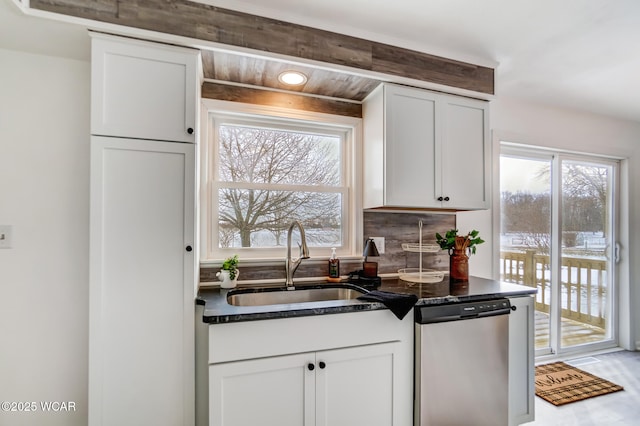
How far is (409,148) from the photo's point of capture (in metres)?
2.13

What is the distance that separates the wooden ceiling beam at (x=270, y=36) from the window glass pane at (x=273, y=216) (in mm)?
897

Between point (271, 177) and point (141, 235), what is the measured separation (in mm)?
945

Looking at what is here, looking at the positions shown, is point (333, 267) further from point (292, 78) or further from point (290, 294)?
point (292, 78)

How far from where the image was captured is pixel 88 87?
1.82 meters

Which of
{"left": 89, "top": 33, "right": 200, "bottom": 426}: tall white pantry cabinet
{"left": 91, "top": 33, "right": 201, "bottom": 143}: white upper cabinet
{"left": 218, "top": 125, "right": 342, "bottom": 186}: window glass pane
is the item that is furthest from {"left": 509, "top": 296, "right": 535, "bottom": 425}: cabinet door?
{"left": 91, "top": 33, "right": 201, "bottom": 143}: white upper cabinet

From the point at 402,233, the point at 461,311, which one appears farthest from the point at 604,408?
the point at 402,233

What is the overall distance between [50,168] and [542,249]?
3.91 m

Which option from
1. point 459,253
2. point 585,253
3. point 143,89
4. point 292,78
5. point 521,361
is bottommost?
point 521,361

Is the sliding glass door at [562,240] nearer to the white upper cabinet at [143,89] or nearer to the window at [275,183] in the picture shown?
the window at [275,183]

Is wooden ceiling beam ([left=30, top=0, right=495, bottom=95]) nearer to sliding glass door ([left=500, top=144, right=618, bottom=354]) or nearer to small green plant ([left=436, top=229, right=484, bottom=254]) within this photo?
small green plant ([left=436, top=229, right=484, bottom=254])

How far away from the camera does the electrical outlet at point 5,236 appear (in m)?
1.68

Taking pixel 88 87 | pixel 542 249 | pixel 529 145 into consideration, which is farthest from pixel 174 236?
pixel 542 249

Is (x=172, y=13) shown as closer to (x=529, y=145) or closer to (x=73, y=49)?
(x=73, y=49)

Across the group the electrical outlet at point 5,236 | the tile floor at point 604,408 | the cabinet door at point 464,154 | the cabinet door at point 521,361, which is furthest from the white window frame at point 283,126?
the tile floor at point 604,408
